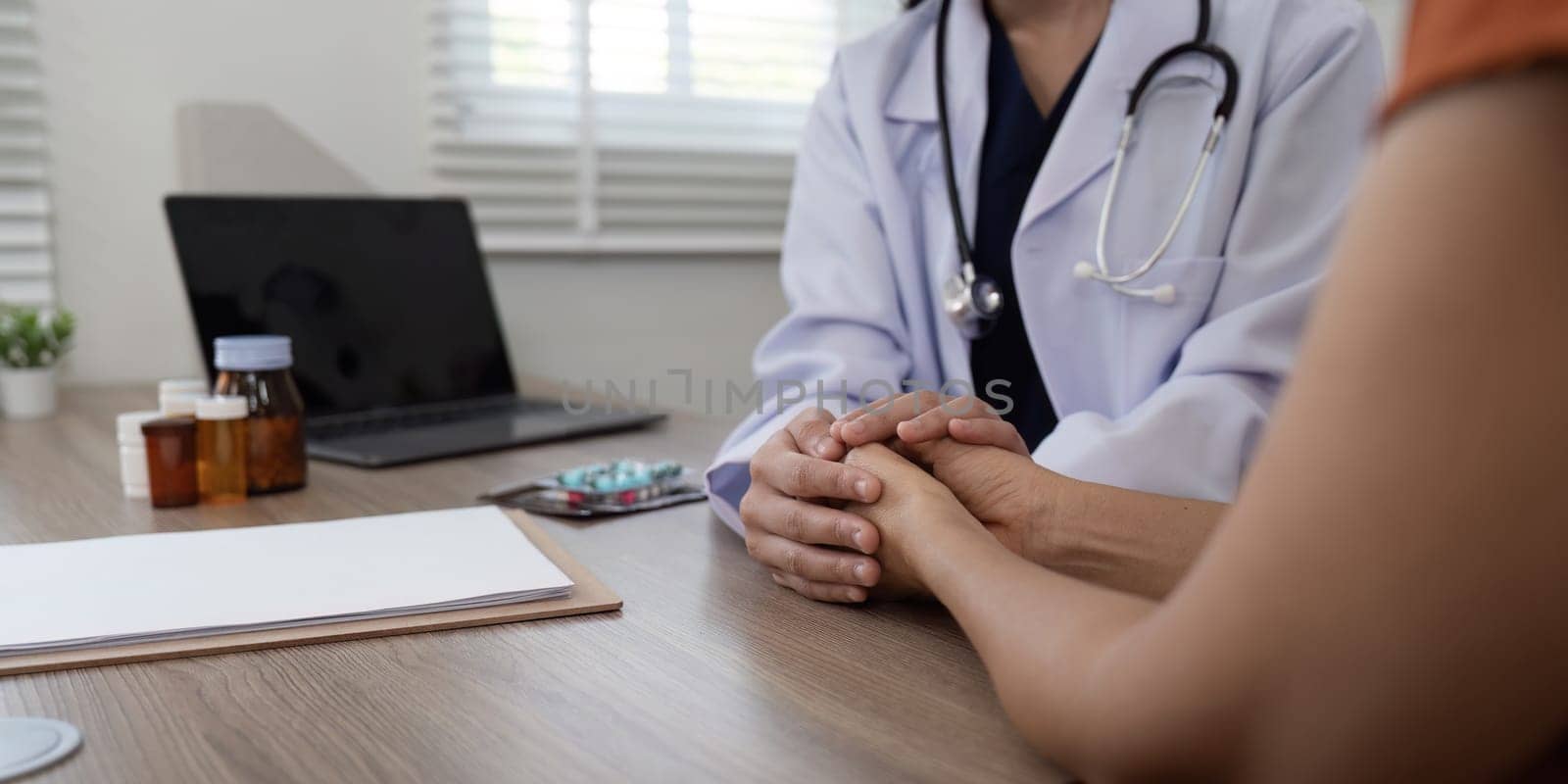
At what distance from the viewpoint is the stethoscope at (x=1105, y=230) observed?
984mm

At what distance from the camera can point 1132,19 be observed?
3.50ft

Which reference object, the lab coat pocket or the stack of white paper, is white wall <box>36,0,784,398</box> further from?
the lab coat pocket

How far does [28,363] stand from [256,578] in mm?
1031

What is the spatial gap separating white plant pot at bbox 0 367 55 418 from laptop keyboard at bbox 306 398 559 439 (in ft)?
1.45

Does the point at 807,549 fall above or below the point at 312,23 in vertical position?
below

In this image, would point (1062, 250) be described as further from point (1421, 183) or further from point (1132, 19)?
point (1421, 183)

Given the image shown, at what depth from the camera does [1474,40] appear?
30 cm

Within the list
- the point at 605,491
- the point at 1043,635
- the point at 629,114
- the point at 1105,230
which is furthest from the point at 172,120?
the point at 1043,635

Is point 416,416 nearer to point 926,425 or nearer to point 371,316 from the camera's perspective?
point 371,316

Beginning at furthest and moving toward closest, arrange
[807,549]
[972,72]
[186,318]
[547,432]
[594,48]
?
[594,48], [186,318], [547,432], [972,72], [807,549]

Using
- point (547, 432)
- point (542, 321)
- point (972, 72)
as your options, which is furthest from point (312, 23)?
point (972, 72)

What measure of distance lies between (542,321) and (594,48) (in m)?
0.47

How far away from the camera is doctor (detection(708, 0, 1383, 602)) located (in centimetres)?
76

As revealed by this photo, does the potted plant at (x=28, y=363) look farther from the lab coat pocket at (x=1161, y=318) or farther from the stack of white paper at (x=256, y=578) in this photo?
the lab coat pocket at (x=1161, y=318)
